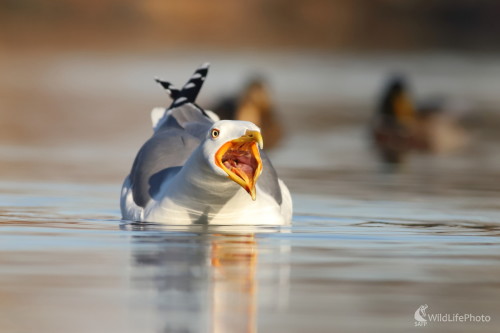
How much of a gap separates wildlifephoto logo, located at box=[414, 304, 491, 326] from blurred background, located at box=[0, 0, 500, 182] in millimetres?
7511

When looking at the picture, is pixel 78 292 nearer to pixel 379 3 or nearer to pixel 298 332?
pixel 298 332

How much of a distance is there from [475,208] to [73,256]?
14.0 ft

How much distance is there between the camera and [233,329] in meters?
6.84

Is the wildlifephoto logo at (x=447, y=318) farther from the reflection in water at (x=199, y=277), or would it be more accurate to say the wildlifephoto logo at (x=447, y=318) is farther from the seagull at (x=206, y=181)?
the seagull at (x=206, y=181)

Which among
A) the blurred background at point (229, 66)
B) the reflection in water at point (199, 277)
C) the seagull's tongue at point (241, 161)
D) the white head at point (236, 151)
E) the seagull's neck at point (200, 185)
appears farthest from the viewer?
the blurred background at point (229, 66)

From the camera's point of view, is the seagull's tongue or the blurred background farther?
the blurred background

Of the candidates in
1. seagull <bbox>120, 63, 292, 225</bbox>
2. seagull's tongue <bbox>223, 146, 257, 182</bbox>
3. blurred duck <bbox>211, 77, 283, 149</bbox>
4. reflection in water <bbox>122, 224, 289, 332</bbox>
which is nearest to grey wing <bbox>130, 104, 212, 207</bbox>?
seagull <bbox>120, 63, 292, 225</bbox>

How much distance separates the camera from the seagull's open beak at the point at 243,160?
32.1 feet

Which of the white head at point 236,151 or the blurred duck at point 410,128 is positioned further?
the blurred duck at point 410,128

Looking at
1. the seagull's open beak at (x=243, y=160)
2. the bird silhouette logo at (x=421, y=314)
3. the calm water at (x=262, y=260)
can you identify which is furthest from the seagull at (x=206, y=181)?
the bird silhouette logo at (x=421, y=314)

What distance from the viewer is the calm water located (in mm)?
7230

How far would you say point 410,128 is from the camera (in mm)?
22234

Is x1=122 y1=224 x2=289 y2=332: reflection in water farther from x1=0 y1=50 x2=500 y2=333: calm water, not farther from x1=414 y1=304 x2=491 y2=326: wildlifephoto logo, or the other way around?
x1=414 y1=304 x2=491 y2=326: wildlifephoto logo

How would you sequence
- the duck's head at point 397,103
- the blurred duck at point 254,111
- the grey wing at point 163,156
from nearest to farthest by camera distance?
the grey wing at point 163,156 < the blurred duck at point 254,111 < the duck's head at point 397,103
